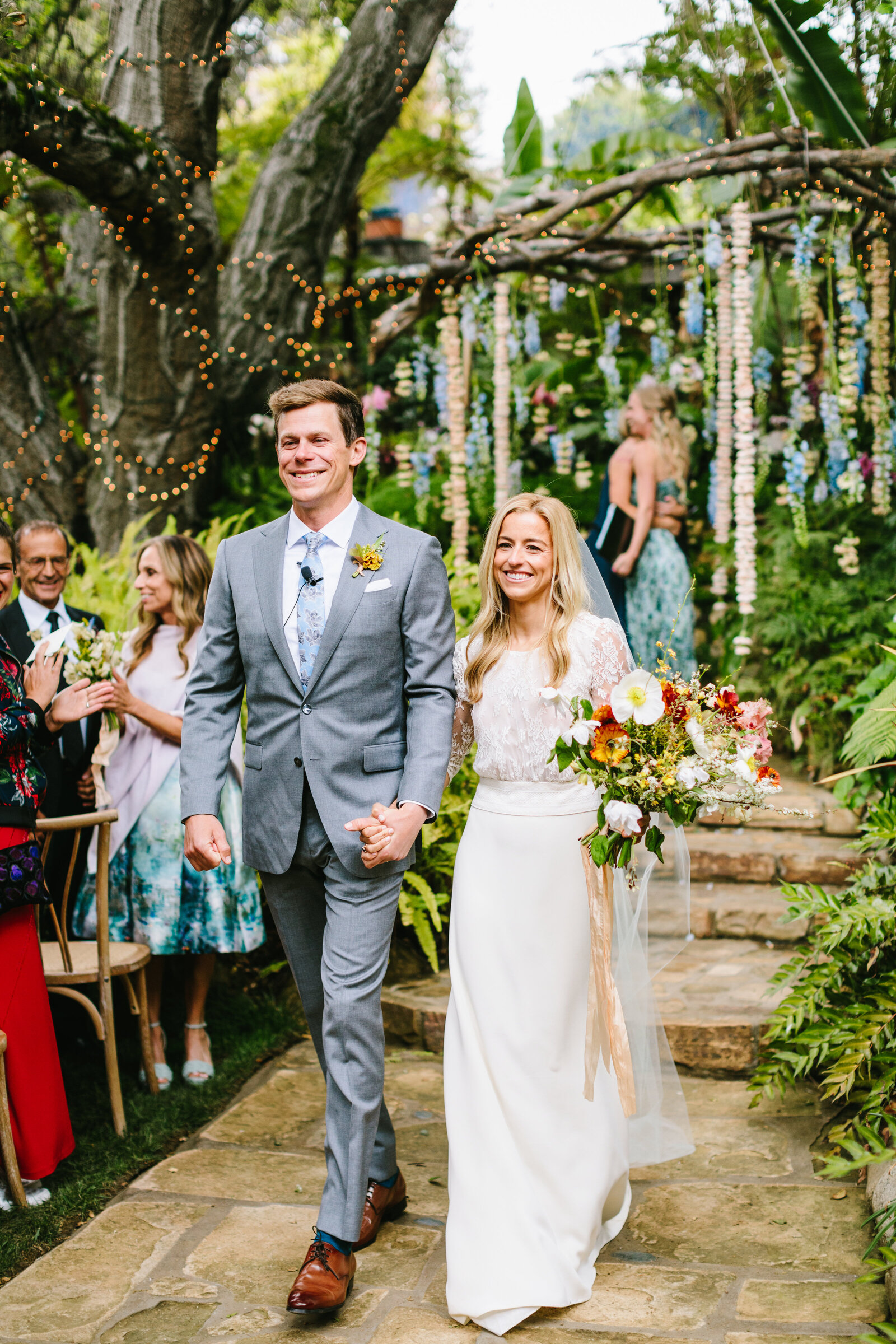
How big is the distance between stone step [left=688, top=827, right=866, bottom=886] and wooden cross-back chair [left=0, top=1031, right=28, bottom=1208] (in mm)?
3331

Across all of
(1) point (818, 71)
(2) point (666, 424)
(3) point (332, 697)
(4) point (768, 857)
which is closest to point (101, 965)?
(3) point (332, 697)

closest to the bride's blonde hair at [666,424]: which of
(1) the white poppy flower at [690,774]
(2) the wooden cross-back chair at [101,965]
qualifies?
(2) the wooden cross-back chair at [101,965]

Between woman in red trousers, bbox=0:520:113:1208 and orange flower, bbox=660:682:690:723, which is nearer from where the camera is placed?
orange flower, bbox=660:682:690:723

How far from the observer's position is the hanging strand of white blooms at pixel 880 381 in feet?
21.4

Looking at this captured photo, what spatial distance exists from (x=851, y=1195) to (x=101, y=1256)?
7.12ft

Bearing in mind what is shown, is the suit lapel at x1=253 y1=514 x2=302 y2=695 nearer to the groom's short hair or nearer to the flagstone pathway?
the groom's short hair

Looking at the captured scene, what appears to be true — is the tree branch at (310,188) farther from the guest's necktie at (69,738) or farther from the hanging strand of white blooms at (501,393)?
the guest's necktie at (69,738)

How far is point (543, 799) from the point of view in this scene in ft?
10.2

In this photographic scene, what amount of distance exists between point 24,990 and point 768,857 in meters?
3.67

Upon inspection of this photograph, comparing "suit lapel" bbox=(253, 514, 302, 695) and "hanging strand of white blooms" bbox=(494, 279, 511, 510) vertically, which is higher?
"hanging strand of white blooms" bbox=(494, 279, 511, 510)

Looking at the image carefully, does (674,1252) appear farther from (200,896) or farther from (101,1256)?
(200,896)

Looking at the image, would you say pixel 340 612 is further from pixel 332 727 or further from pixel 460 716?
pixel 460 716

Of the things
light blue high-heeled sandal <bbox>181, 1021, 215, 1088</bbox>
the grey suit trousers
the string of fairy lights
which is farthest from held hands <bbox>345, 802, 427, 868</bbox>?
A: the string of fairy lights

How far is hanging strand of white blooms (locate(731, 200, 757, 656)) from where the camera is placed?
595 centimetres
